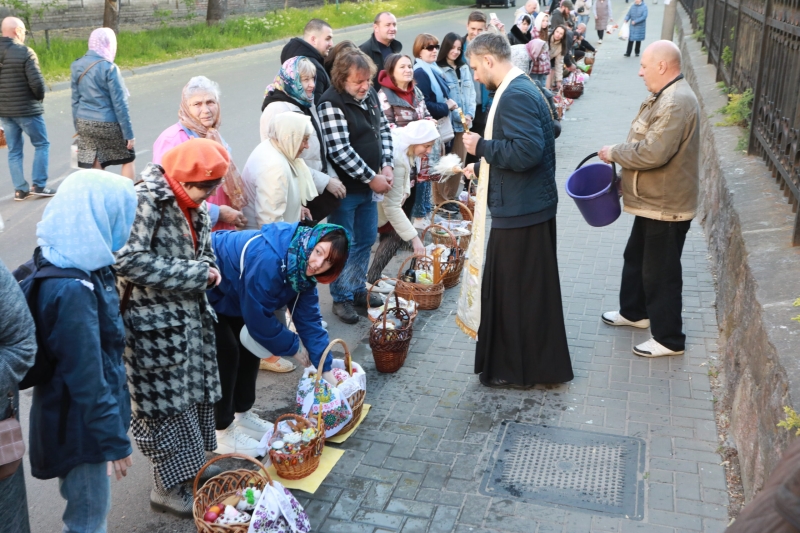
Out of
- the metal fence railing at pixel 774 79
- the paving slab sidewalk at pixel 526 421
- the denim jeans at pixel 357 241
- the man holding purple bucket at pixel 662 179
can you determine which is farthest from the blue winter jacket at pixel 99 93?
the metal fence railing at pixel 774 79

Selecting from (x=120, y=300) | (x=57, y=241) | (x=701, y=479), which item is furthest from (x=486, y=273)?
(x=57, y=241)

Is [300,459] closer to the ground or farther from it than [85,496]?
closer to the ground

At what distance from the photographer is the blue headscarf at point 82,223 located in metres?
2.67

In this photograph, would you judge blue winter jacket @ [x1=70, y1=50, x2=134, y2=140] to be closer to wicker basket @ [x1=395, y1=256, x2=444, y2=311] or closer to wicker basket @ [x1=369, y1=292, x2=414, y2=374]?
wicker basket @ [x1=395, y1=256, x2=444, y2=311]

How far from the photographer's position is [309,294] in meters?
3.85

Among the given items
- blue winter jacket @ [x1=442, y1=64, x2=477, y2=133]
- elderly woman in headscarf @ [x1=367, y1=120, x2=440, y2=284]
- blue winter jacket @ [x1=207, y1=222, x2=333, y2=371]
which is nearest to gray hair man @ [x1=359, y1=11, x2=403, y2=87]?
blue winter jacket @ [x1=442, y1=64, x2=477, y2=133]

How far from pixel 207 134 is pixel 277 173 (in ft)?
2.11

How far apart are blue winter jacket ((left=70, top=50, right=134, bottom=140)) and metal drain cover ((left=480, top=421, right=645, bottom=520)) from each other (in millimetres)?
5499

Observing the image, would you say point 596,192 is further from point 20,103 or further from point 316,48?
point 20,103

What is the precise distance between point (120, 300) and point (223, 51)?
60.5ft

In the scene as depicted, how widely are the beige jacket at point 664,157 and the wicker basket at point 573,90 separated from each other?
10507 millimetres

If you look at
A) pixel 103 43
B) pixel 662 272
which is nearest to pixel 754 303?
pixel 662 272

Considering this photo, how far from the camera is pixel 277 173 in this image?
15.3ft

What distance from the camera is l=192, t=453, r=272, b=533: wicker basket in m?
3.15
